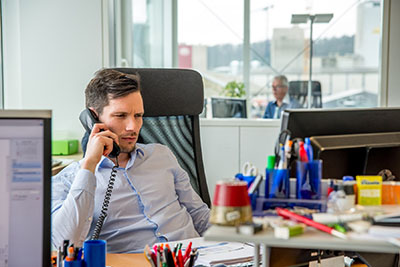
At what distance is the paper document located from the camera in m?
1.36

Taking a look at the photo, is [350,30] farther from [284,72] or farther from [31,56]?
[31,56]

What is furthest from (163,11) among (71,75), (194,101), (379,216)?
(379,216)

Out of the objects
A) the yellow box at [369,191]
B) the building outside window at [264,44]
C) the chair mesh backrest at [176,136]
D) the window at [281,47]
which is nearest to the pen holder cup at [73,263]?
the yellow box at [369,191]

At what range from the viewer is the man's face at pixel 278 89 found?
15.3ft

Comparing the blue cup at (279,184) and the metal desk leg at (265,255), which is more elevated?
the blue cup at (279,184)

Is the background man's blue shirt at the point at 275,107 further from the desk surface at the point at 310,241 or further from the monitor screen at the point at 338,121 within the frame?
the desk surface at the point at 310,241

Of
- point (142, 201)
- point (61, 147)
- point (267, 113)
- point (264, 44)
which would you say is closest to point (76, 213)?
point (142, 201)

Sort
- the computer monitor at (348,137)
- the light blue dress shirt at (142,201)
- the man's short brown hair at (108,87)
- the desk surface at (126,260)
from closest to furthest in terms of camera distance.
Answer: the computer monitor at (348,137)
the desk surface at (126,260)
the light blue dress shirt at (142,201)
the man's short brown hair at (108,87)

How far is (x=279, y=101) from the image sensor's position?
4.63 meters

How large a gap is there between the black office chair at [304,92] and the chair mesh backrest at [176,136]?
8.52 feet

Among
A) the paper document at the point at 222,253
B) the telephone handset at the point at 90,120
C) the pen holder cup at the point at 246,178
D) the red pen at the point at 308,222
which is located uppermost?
the telephone handset at the point at 90,120

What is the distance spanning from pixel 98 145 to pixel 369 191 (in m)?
0.91

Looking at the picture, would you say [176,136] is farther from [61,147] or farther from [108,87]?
[61,147]

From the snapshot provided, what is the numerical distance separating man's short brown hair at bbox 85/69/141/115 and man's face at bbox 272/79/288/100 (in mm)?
2895
